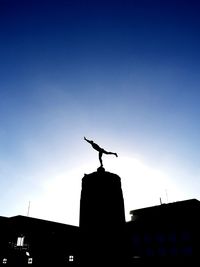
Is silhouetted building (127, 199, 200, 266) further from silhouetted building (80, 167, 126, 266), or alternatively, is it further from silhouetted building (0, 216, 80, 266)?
silhouetted building (80, 167, 126, 266)

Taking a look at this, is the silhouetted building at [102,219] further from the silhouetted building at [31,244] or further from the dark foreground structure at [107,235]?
the silhouetted building at [31,244]

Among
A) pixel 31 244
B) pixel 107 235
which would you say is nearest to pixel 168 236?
pixel 107 235

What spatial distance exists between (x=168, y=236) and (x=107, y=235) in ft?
40.7

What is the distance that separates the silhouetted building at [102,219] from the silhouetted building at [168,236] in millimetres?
11250

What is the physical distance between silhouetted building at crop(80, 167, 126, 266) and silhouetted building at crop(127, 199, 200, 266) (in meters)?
11.3

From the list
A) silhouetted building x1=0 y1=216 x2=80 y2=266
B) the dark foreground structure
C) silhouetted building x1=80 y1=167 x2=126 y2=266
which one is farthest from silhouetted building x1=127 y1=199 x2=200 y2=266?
silhouetted building x1=80 y1=167 x2=126 y2=266

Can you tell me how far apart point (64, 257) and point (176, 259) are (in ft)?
40.0

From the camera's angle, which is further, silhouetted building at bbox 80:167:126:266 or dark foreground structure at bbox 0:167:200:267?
dark foreground structure at bbox 0:167:200:267

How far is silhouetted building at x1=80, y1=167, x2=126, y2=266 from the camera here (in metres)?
5.10

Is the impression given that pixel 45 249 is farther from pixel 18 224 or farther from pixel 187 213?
pixel 187 213

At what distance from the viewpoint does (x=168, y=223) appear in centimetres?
1572

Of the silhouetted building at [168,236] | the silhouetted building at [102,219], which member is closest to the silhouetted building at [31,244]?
the silhouetted building at [168,236]

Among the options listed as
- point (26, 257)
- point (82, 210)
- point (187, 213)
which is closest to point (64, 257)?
point (26, 257)

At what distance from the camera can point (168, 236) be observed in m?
15.6
